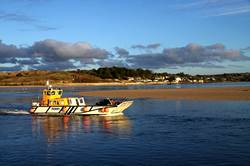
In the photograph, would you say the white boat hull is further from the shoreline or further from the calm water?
the shoreline

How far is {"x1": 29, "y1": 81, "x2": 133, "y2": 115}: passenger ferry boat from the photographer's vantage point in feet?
136

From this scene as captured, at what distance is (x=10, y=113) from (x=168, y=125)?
64.4 feet

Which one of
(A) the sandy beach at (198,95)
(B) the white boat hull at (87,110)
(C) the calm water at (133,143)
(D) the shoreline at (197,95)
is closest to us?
(C) the calm water at (133,143)

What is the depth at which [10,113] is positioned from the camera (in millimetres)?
44062

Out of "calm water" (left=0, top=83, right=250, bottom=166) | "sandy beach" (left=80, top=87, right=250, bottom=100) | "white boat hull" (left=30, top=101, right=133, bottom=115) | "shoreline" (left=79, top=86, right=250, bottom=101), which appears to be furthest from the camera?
"sandy beach" (left=80, top=87, right=250, bottom=100)

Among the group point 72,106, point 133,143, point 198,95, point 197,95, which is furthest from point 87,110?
point 197,95

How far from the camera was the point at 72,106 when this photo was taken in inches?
1652

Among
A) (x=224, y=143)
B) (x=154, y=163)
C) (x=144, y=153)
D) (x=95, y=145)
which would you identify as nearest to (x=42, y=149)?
(x=95, y=145)

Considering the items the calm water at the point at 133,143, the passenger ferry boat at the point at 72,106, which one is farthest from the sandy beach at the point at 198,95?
the calm water at the point at 133,143

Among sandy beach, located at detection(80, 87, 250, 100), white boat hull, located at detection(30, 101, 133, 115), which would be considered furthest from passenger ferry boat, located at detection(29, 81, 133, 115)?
sandy beach, located at detection(80, 87, 250, 100)

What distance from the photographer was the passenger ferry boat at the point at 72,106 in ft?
136

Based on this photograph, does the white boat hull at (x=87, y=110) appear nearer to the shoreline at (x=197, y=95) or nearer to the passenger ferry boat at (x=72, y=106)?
the passenger ferry boat at (x=72, y=106)

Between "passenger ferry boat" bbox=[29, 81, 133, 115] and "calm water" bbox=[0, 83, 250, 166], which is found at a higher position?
"passenger ferry boat" bbox=[29, 81, 133, 115]

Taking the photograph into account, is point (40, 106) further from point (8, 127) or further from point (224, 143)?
point (224, 143)
